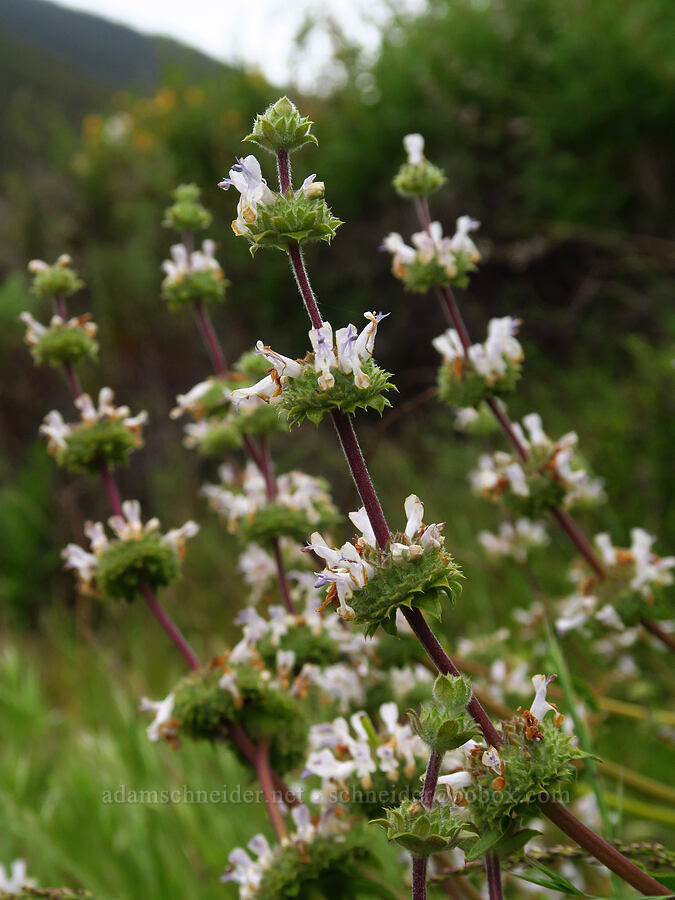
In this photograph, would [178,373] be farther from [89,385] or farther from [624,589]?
[624,589]

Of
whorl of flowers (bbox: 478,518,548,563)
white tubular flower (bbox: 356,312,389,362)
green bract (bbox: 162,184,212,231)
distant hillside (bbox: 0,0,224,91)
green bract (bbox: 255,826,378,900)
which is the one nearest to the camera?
white tubular flower (bbox: 356,312,389,362)

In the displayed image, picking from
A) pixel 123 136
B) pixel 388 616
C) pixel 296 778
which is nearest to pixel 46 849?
pixel 296 778

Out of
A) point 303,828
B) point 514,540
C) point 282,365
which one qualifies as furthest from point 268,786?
point 514,540

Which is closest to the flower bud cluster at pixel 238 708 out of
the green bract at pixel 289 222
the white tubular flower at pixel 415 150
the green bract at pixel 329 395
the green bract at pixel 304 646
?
the green bract at pixel 304 646

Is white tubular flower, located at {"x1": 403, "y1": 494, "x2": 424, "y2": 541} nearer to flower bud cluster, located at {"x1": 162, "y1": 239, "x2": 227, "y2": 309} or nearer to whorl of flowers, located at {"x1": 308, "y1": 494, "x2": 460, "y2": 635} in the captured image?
whorl of flowers, located at {"x1": 308, "y1": 494, "x2": 460, "y2": 635}

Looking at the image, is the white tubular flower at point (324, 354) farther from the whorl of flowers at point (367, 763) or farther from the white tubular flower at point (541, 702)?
the whorl of flowers at point (367, 763)

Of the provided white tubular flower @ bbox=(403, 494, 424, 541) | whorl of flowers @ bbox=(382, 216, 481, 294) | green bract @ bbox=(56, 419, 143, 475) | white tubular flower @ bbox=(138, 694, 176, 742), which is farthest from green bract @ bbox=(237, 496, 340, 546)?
white tubular flower @ bbox=(403, 494, 424, 541)
